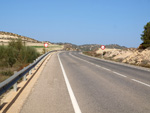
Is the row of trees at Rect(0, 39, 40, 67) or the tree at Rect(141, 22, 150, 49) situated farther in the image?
the tree at Rect(141, 22, 150, 49)

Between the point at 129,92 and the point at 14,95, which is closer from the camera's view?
the point at 14,95

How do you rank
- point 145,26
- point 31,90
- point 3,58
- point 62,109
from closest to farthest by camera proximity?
1. point 62,109
2. point 31,90
3. point 3,58
4. point 145,26

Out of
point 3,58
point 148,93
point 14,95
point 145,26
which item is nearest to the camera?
point 14,95

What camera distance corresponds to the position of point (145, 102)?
253 inches

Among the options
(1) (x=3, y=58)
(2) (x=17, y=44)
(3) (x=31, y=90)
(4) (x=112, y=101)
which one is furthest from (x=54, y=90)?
(2) (x=17, y=44)

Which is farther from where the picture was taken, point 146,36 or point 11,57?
point 146,36

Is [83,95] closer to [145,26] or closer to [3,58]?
[3,58]

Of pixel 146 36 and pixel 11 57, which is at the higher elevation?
pixel 146 36

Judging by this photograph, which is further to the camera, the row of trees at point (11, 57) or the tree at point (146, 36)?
the tree at point (146, 36)

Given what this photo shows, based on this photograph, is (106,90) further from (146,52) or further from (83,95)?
(146,52)

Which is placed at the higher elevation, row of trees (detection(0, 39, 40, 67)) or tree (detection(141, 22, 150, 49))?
tree (detection(141, 22, 150, 49))

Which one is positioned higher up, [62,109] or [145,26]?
[145,26]

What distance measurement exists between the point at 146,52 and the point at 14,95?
23.8m

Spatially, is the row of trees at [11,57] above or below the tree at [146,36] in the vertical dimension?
below
